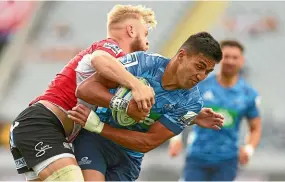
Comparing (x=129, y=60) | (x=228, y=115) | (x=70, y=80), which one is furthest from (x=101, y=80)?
(x=228, y=115)

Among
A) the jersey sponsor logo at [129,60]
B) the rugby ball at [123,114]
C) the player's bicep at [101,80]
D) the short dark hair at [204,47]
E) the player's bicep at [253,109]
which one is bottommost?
the rugby ball at [123,114]

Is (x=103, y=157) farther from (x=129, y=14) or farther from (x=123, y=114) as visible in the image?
(x=129, y=14)

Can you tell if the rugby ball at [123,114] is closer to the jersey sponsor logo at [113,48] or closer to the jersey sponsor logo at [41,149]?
the jersey sponsor logo at [113,48]

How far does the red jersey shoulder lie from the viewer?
4902mm

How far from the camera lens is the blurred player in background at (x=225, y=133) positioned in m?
8.05

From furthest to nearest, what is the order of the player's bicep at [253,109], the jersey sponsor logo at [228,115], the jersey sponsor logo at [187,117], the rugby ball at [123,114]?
the player's bicep at [253,109] < the jersey sponsor logo at [228,115] < the jersey sponsor logo at [187,117] < the rugby ball at [123,114]

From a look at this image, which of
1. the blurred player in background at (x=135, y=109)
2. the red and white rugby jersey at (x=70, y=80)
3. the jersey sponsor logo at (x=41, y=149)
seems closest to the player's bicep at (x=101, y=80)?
the blurred player in background at (x=135, y=109)

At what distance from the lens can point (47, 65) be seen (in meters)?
16.4

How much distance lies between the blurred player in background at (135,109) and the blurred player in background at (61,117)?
0.48 feet

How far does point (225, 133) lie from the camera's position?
805cm

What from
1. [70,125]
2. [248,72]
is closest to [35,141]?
[70,125]

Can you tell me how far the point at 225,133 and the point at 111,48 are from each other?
3.39m

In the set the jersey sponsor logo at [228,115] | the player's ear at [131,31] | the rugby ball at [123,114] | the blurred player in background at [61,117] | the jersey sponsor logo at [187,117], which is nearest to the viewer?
the rugby ball at [123,114]

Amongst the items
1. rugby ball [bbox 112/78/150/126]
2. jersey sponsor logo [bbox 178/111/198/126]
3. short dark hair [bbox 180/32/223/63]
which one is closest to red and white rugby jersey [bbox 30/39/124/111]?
rugby ball [bbox 112/78/150/126]
